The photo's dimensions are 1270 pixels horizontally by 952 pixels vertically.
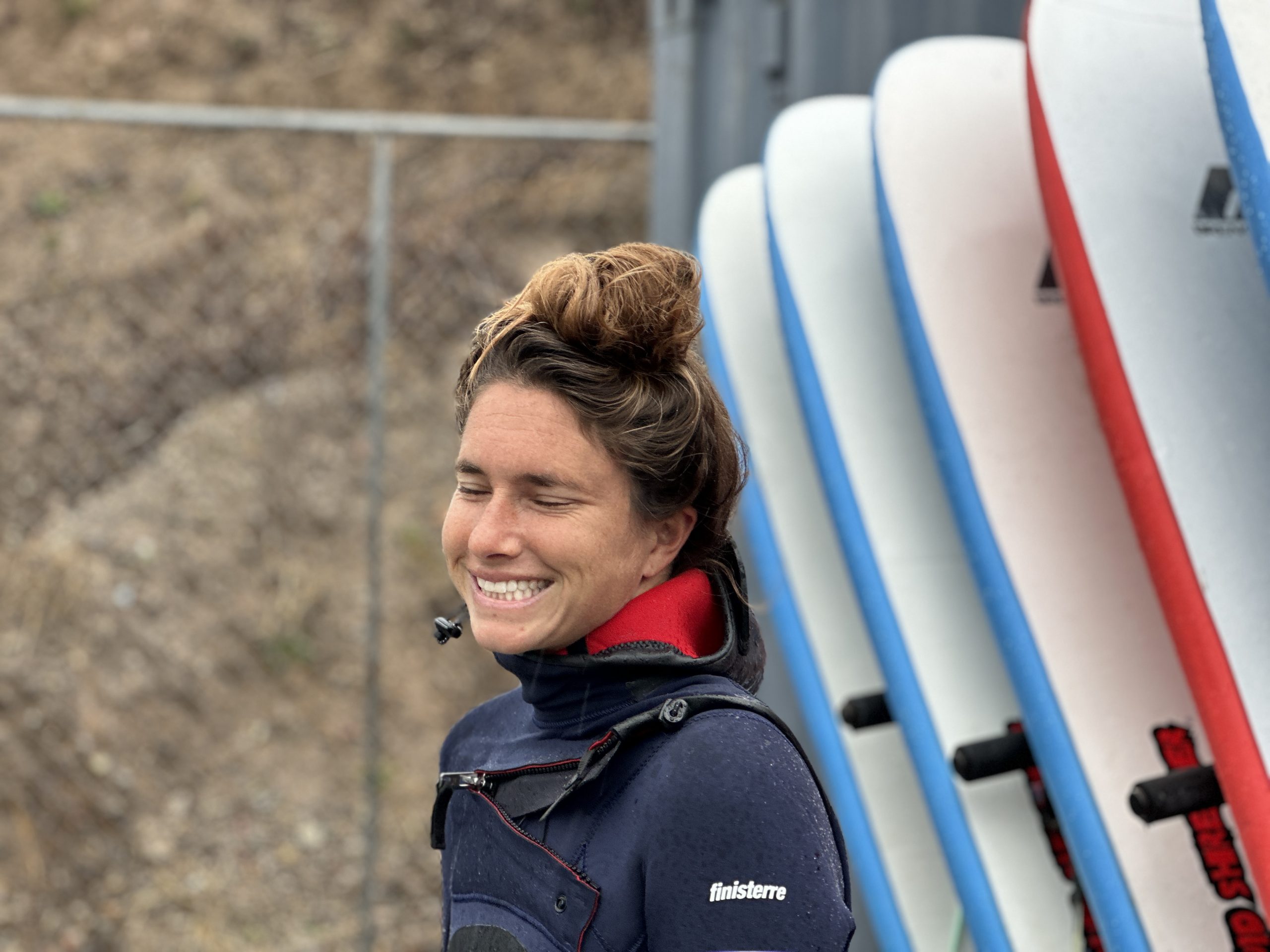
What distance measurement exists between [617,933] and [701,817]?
11cm

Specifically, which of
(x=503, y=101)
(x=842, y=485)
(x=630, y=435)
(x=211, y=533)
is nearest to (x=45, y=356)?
(x=211, y=533)

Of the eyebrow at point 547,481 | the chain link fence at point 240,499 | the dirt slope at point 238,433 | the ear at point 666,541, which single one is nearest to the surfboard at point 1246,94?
the ear at point 666,541

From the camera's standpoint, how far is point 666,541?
3.44 feet

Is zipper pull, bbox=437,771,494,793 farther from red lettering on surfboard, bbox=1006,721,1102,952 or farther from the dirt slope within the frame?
the dirt slope

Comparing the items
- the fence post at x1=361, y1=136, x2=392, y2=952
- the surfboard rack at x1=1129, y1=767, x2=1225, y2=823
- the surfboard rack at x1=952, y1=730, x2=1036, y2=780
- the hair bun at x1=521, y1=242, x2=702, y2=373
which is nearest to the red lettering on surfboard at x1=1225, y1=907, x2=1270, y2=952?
the surfboard rack at x1=1129, y1=767, x2=1225, y2=823

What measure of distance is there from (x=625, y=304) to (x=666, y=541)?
215 mm

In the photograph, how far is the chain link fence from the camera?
13.9 ft

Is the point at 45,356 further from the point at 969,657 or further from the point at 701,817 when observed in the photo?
the point at 701,817

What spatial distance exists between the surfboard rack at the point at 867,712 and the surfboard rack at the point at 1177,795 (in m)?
0.60

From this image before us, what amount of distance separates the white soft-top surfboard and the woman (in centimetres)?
98

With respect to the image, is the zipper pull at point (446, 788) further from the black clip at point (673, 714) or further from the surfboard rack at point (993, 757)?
the surfboard rack at point (993, 757)

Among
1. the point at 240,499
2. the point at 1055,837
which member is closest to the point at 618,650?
the point at 1055,837

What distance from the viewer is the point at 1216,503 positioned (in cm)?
173

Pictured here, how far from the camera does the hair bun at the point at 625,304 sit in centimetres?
94
